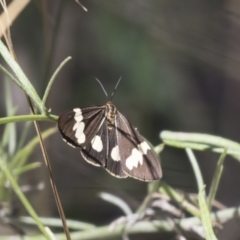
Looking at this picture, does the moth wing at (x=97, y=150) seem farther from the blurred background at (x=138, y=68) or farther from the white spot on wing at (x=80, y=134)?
the blurred background at (x=138, y=68)

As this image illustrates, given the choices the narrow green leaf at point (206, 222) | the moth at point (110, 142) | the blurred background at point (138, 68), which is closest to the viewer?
the narrow green leaf at point (206, 222)

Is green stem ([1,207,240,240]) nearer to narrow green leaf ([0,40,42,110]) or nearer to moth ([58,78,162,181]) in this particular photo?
moth ([58,78,162,181])

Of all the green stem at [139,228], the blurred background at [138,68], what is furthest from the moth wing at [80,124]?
the blurred background at [138,68]

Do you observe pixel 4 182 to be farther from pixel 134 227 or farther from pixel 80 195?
pixel 80 195

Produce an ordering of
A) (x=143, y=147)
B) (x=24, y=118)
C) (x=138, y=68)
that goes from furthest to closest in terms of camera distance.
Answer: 1. (x=138, y=68)
2. (x=143, y=147)
3. (x=24, y=118)

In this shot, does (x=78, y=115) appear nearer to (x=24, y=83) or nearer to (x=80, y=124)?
(x=80, y=124)

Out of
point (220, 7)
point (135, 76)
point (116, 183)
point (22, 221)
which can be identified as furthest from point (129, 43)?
point (22, 221)

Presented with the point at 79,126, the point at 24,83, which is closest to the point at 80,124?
the point at 79,126
